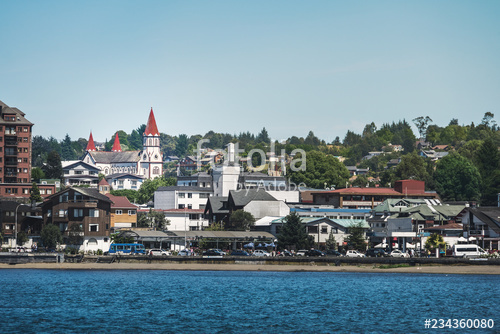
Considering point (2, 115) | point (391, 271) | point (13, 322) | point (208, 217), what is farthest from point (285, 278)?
point (2, 115)

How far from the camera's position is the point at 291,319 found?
53375 mm

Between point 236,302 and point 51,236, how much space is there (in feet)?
159

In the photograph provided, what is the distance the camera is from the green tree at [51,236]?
335 ft

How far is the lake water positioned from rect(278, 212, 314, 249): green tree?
17419 millimetres

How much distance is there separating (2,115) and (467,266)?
107 metres

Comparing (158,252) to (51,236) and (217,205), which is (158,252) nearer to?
(51,236)

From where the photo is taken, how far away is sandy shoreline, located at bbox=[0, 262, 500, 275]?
8881 centimetres

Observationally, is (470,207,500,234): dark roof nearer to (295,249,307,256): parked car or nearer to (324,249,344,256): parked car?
(324,249,344,256): parked car

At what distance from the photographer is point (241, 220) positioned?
12056 centimetres

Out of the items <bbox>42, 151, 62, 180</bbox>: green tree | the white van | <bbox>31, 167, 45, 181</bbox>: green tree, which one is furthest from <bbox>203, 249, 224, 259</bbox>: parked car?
<bbox>42, 151, 62, 180</bbox>: green tree

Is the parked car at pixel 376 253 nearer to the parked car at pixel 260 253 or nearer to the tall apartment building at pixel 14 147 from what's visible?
the parked car at pixel 260 253

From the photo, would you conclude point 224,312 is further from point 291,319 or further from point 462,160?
point 462,160

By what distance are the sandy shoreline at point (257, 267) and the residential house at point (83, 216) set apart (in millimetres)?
13177

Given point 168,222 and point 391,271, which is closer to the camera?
point 391,271
